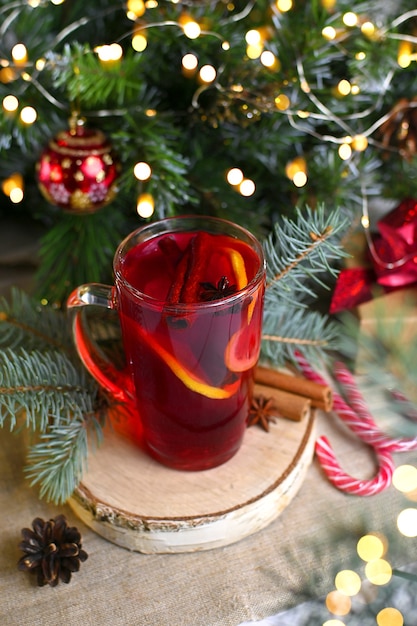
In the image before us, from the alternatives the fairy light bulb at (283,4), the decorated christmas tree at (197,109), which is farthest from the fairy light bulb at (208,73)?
the fairy light bulb at (283,4)

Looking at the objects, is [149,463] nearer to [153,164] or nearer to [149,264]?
[149,264]

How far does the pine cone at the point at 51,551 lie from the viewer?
0.62 meters

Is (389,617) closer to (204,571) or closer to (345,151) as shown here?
(204,571)

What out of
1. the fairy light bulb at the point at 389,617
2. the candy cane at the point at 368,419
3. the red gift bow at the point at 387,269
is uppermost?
the red gift bow at the point at 387,269

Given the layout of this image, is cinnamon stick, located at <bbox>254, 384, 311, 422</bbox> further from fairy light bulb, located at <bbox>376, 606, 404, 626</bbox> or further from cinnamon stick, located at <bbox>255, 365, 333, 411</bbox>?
fairy light bulb, located at <bbox>376, 606, 404, 626</bbox>

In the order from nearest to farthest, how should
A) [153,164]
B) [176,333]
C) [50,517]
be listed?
[176,333]
[50,517]
[153,164]

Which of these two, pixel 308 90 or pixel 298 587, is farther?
pixel 308 90

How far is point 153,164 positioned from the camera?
784mm

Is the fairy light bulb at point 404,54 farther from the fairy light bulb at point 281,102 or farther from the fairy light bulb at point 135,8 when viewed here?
the fairy light bulb at point 135,8

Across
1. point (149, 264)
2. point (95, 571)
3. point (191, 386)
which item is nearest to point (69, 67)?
point (149, 264)

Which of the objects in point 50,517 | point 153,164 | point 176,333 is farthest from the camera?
point 153,164

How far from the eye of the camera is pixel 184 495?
0.65m

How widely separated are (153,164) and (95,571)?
0.43 m

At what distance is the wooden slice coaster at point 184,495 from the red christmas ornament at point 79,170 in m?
0.28
